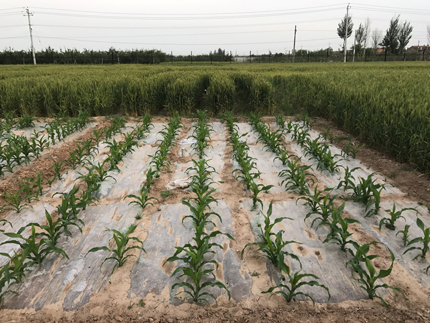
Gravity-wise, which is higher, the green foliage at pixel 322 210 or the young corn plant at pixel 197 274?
the green foliage at pixel 322 210

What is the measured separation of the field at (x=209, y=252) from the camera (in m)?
1.92

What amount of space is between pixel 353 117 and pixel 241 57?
40.4m

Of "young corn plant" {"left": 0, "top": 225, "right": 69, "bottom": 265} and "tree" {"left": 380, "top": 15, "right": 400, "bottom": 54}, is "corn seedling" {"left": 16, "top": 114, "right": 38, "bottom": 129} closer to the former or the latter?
"young corn plant" {"left": 0, "top": 225, "right": 69, "bottom": 265}

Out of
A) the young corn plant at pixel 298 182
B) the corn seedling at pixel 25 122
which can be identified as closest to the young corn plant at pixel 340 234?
the young corn plant at pixel 298 182

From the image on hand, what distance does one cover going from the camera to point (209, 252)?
2.49m

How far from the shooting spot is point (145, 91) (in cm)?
806

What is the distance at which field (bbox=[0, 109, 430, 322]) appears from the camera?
1925 millimetres

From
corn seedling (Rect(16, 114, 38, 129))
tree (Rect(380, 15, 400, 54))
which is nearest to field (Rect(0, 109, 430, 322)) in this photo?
corn seedling (Rect(16, 114, 38, 129))

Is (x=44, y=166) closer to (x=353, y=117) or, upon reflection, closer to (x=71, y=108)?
(x=71, y=108)

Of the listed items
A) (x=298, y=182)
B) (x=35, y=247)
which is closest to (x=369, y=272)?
(x=298, y=182)

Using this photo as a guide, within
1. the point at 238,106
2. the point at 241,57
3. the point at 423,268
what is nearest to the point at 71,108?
the point at 238,106

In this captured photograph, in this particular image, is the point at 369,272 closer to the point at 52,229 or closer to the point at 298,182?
the point at 298,182

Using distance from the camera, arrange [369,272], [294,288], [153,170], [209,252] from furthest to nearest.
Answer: [153,170] → [209,252] → [369,272] → [294,288]

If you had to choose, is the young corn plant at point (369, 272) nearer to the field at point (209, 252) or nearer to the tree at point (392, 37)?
the field at point (209, 252)
